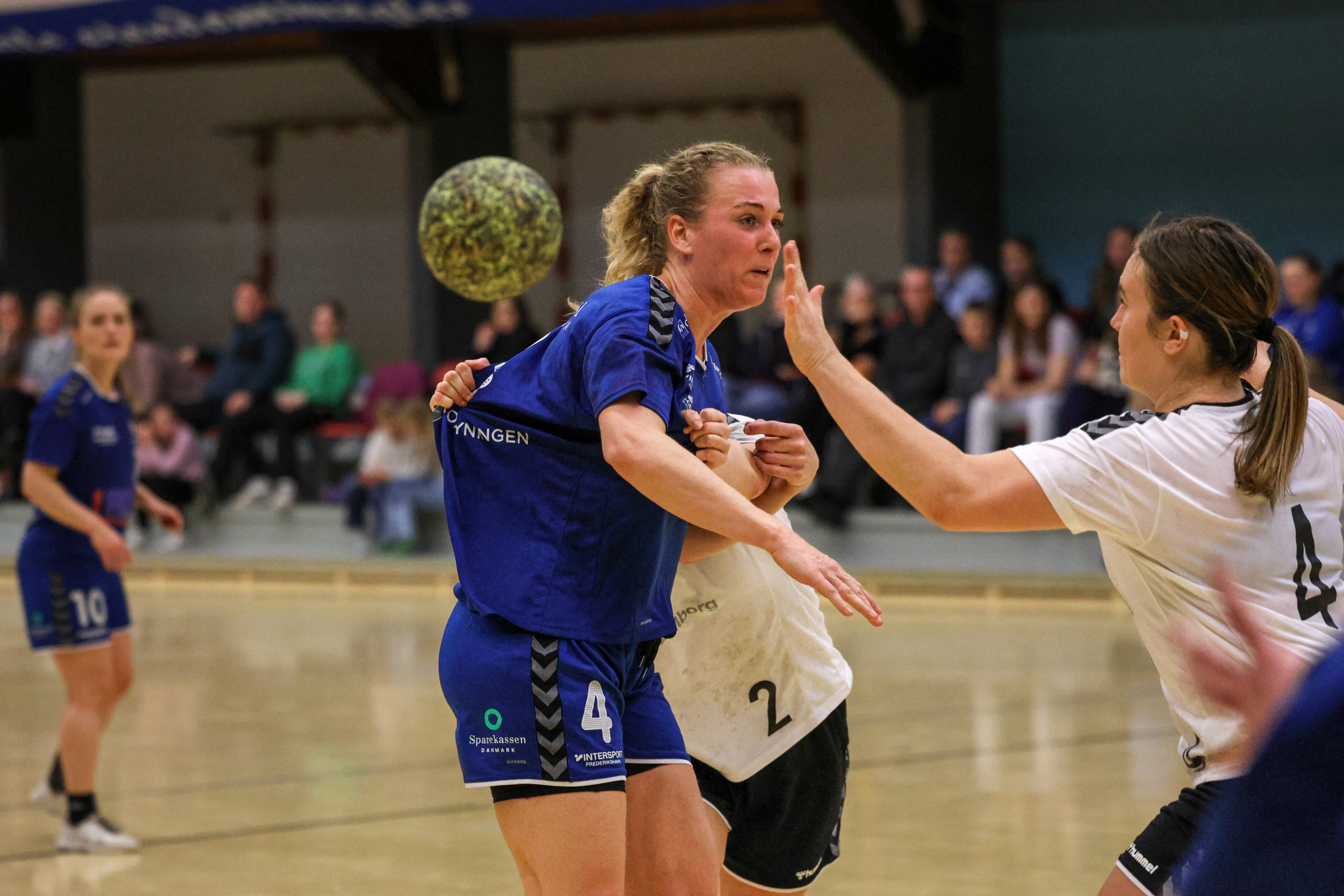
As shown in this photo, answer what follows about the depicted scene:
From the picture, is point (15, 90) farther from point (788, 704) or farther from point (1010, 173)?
point (788, 704)

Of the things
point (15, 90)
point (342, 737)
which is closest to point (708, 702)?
point (342, 737)

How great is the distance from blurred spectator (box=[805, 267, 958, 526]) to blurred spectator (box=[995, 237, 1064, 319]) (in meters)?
0.48

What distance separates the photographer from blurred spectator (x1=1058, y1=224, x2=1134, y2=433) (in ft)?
30.9

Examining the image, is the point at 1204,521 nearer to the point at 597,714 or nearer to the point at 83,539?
the point at 597,714

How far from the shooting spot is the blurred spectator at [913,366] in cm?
1034

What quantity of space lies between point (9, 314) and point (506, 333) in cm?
487

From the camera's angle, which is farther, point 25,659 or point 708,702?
point 25,659

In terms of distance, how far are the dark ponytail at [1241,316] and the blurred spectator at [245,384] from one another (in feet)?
34.9

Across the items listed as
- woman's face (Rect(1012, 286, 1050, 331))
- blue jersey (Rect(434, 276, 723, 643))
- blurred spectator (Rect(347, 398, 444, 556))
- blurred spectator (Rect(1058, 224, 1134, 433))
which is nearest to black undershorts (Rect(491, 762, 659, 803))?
blue jersey (Rect(434, 276, 723, 643))

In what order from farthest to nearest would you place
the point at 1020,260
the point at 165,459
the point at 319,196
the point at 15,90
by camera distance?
1. the point at 319,196
2. the point at 15,90
3. the point at 165,459
4. the point at 1020,260

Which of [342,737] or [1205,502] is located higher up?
[1205,502]

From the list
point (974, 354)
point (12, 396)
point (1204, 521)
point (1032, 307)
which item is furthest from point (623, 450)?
point (12, 396)

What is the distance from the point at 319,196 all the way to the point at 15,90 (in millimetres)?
2920

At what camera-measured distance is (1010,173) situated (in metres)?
12.8
